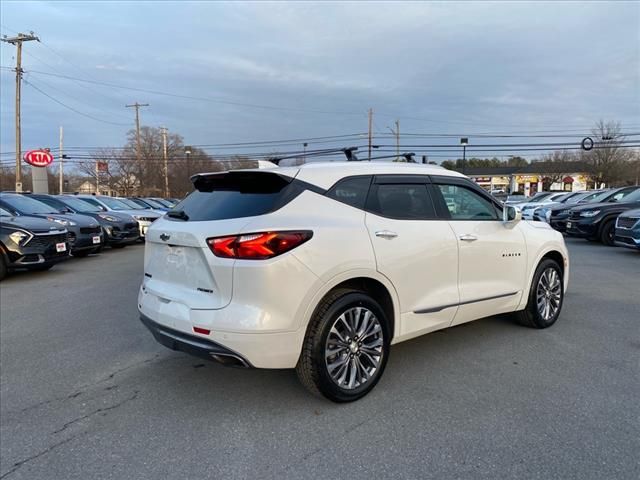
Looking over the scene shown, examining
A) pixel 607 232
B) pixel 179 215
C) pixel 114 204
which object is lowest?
pixel 607 232

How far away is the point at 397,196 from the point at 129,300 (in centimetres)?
486

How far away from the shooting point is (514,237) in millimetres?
4668

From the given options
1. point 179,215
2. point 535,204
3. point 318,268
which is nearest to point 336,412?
point 318,268

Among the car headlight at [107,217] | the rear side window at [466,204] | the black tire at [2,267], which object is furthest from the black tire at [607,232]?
the black tire at [2,267]

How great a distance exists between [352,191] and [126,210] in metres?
14.2

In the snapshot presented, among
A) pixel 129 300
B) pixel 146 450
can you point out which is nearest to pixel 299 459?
pixel 146 450

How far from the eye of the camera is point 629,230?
34.2 ft

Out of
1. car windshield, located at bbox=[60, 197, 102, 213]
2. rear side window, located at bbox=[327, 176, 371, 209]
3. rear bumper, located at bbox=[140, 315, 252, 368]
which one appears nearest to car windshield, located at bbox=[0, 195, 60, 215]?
car windshield, located at bbox=[60, 197, 102, 213]

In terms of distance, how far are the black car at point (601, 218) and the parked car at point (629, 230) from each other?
94.2 inches

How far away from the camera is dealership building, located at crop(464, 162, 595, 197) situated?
201 ft

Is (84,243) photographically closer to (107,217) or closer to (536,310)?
(107,217)

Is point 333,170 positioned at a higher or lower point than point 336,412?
higher

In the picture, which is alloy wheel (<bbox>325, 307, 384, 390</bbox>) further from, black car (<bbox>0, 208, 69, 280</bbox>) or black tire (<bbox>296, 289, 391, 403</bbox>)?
black car (<bbox>0, 208, 69, 280</bbox>)

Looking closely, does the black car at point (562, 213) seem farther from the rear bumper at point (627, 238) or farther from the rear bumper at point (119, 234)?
the rear bumper at point (119, 234)
